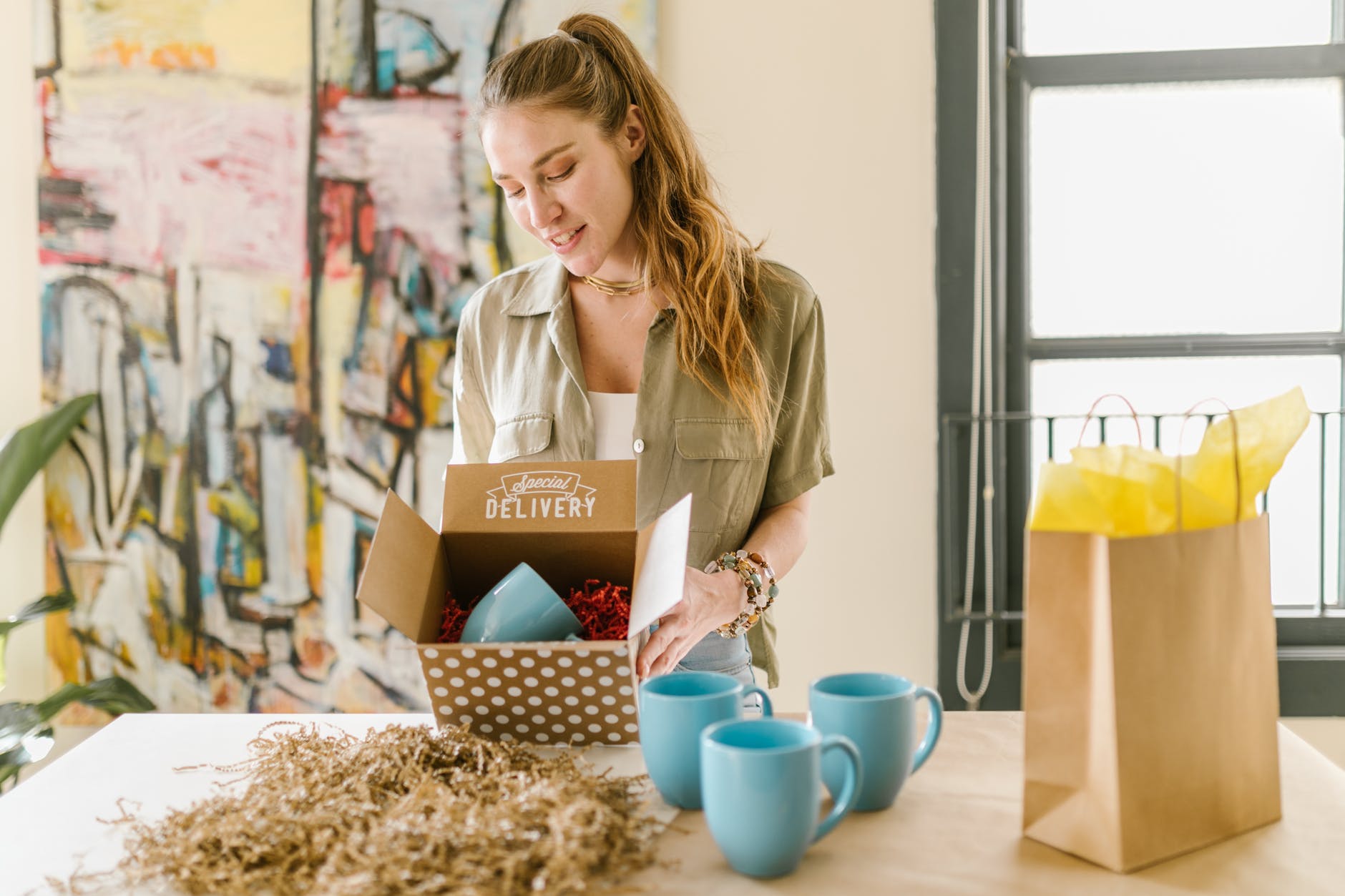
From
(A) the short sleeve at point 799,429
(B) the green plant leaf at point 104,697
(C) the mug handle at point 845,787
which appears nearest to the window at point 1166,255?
(A) the short sleeve at point 799,429

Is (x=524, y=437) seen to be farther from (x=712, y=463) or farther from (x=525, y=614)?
(x=525, y=614)

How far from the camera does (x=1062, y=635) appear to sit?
70cm

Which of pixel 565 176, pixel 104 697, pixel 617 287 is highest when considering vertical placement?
pixel 565 176

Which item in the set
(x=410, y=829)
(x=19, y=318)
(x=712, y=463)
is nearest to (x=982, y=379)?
(x=712, y=463)

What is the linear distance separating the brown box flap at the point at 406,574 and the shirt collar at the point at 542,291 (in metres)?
0.51

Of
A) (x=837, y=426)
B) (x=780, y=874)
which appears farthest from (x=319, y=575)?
(x=780, y=874)

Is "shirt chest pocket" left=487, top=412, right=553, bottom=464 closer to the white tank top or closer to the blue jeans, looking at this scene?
the white tank top

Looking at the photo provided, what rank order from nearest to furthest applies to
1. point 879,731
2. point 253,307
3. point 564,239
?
1. point 879,731
2. point 564,239
3. point 253,307

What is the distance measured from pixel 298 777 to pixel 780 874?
1.25ft

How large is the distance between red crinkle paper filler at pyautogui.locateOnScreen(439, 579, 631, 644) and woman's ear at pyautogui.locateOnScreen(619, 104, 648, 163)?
604 millimetres

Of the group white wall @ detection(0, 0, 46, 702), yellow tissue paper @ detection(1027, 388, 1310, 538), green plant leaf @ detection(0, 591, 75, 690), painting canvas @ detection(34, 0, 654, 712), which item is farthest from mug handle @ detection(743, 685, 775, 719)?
white wall @ detection(0, 0, 46, 702)

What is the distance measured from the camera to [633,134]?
1361mm

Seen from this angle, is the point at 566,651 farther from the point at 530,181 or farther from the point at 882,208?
the point at 882,208

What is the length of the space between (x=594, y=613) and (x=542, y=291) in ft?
2.00
